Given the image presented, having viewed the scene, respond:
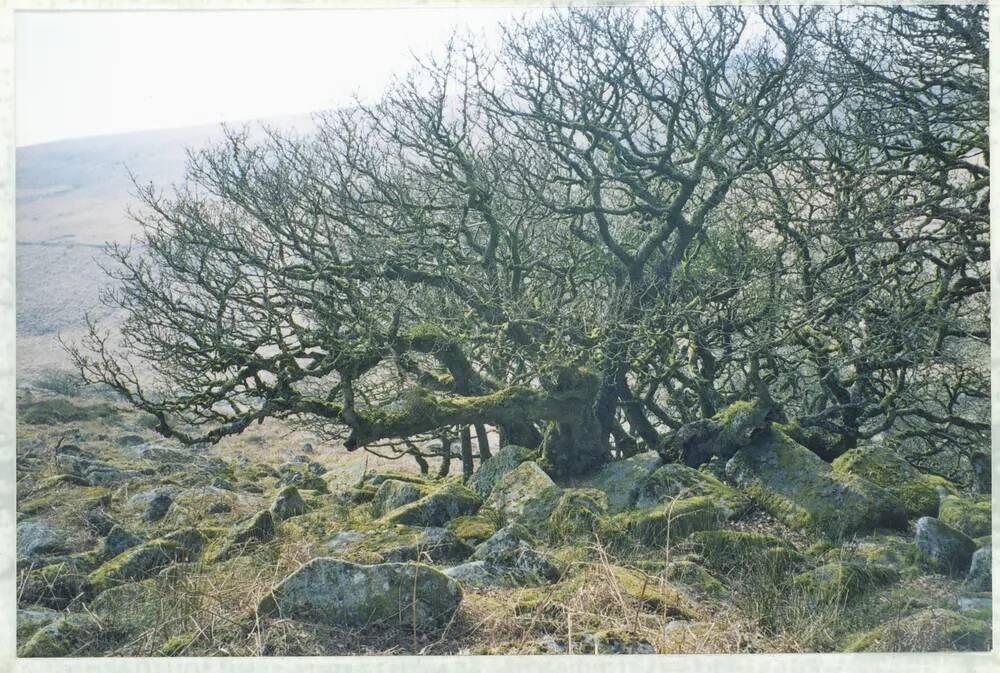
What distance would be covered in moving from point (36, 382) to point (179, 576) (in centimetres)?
2254

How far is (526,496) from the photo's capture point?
10.7m

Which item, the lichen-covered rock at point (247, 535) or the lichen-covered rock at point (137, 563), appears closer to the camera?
the lichen-covered rock at point (137, 563)

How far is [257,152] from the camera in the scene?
1470 centimetres

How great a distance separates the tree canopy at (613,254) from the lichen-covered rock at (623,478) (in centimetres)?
54

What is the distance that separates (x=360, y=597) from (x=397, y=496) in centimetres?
525

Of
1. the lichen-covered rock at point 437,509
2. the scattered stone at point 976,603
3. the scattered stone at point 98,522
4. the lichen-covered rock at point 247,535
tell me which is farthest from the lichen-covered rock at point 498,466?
the scattered stone at point 976,603

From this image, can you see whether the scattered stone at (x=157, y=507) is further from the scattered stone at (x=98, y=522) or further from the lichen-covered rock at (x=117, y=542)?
the lichen-covered rock at (x=117, y=542)

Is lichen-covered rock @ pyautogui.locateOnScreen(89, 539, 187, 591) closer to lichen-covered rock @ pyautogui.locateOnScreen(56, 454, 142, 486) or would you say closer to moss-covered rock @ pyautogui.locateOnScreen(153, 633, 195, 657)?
moss-covered rock @ pyautogui.locateOnScreen(153, 633, 195, 657)

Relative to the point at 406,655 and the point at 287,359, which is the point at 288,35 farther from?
the point at 406,655

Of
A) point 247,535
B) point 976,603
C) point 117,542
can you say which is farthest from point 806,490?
point 117,542

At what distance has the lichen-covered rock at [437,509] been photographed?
10.4 m

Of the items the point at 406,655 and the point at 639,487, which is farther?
the point at 639,487

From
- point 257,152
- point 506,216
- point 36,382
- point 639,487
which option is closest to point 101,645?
point 639,487

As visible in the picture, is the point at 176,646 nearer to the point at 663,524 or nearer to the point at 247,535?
the point at 247,535
